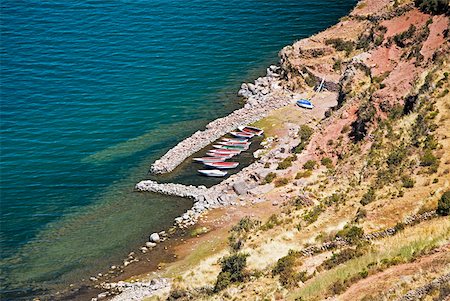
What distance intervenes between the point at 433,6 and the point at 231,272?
43.9 meters

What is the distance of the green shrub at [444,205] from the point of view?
42.8 meters

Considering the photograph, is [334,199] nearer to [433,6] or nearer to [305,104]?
[433,6]

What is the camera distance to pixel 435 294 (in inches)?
1231

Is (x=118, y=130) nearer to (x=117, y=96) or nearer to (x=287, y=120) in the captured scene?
(x=117, y=96)

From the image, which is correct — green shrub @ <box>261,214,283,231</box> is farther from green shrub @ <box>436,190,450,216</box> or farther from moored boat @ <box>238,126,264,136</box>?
moored boat @ <box>238,126,264,136</box>

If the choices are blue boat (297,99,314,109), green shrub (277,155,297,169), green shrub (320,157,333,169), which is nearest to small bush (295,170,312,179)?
green shrub (320,157,333,169)

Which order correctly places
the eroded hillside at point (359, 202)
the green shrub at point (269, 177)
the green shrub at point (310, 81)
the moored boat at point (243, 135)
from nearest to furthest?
the eroded hillside at point (359, 202)
the green shrub at point (269, 177)
the moored boat at point (243, 135)
the green shrub at point (310, 81)

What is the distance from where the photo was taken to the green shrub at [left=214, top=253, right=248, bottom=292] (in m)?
49.3

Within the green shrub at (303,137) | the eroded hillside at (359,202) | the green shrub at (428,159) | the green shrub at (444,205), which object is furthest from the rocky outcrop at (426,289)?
the green shrub at (303,137)

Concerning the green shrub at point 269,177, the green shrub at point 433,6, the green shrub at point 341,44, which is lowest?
the green shrub at point 269,177

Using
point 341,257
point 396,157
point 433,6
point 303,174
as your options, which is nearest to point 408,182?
point 396,157

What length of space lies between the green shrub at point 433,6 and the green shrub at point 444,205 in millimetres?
36692

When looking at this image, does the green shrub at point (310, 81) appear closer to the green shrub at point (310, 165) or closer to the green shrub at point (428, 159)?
the green shrub at point (310, 165)

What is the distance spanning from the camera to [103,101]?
107 m
